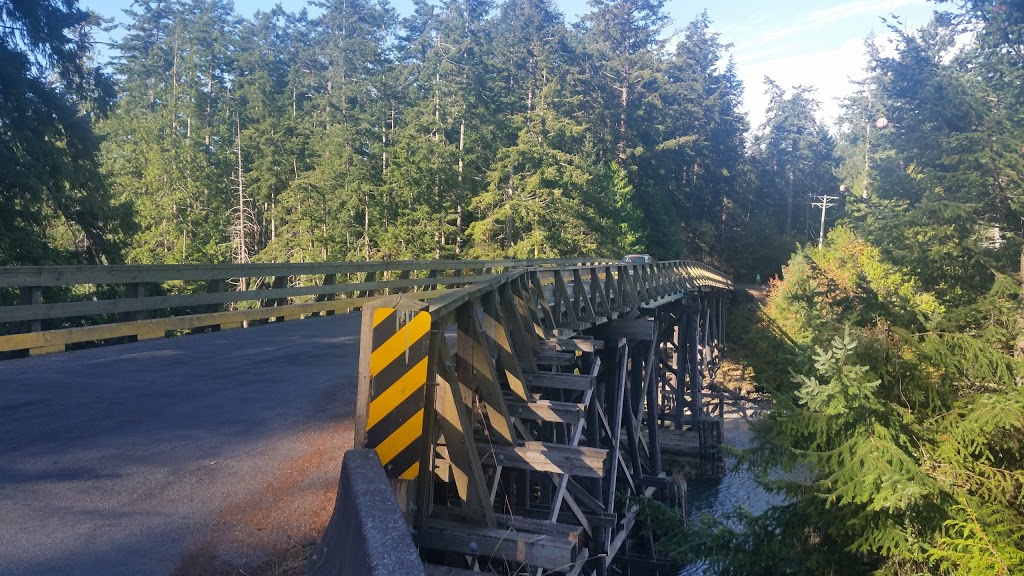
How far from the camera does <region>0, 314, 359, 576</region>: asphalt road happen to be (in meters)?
3.75

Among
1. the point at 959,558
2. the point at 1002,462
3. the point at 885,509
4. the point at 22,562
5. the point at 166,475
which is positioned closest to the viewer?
the point at 22,562

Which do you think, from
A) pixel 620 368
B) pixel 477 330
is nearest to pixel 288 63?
pixel 620 368

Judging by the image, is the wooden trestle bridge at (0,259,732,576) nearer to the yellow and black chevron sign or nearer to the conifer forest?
the yellow and black chevron sign

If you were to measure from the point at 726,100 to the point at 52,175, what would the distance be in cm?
6185

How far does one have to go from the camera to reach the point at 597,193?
39.4 m

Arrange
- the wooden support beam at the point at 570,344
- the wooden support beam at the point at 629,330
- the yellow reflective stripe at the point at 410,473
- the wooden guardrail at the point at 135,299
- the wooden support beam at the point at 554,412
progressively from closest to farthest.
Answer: the yellow reflective stripe at the point at 410,473 → the wooden support beam at the point at 554,412 → the wooden guardrail at the point at 135,299 → the wooden support beam at the point at 570,344 → the wooden support beam at the point at 629,330

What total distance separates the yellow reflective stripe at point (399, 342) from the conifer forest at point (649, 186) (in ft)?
14.6

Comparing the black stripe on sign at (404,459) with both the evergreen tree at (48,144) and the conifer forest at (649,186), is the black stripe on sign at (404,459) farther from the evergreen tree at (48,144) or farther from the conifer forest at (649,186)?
the evergreen tree at (48,144)

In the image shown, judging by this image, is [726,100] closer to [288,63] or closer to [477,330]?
[288,63]

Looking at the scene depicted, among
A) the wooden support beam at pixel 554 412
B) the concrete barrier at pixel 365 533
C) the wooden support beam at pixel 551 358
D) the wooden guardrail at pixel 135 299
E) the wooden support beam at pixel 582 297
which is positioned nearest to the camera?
the concrete barrier at pixel 365 533

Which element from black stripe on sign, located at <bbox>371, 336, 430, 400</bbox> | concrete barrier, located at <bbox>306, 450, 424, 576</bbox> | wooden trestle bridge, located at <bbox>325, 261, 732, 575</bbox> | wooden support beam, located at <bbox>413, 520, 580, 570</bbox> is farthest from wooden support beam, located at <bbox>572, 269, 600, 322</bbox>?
concrete barrier, located at <bbox>306, 450, 424, 576</bbox>

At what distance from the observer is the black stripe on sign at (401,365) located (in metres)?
3.95

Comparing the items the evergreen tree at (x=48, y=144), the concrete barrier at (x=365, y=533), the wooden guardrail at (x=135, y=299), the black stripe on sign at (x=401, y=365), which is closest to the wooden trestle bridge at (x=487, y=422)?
the black stripe on sign at (x=401, y=365)

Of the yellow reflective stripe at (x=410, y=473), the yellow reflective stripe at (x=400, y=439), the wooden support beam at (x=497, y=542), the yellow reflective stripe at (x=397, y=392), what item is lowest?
the wooden support beam at (x=497, y=542)
